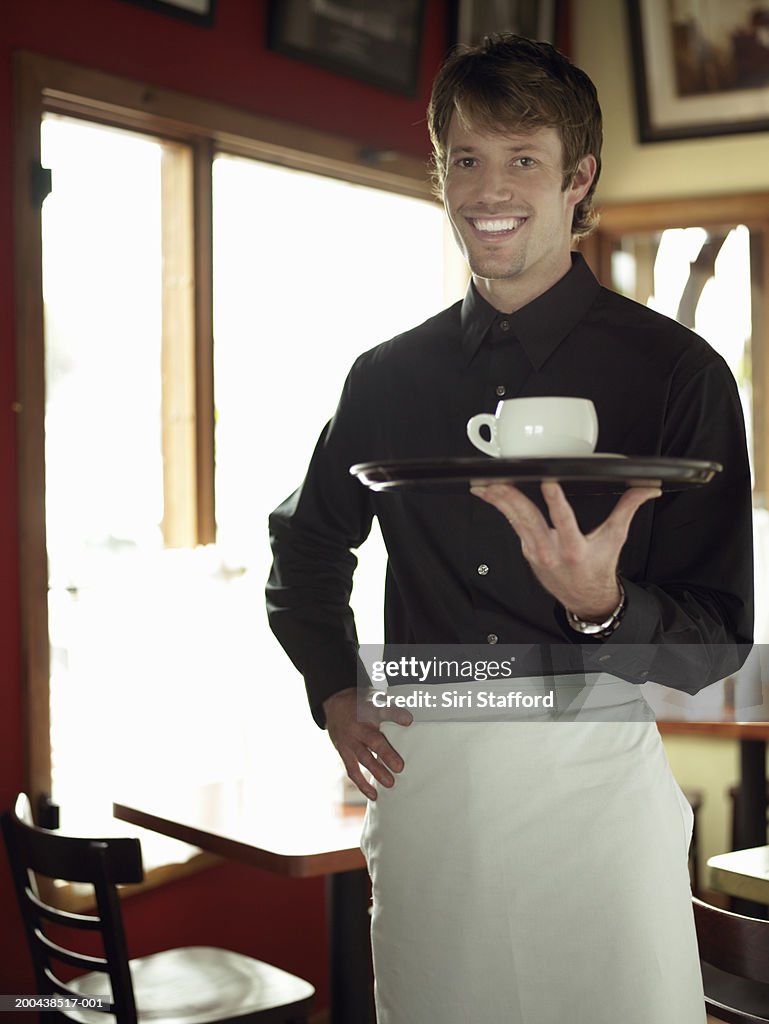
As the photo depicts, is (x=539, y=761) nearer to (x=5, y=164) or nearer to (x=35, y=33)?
(x=5, y=164)

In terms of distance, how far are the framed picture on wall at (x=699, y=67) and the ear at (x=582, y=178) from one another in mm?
2525

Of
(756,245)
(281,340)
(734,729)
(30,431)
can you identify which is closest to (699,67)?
(756,245)

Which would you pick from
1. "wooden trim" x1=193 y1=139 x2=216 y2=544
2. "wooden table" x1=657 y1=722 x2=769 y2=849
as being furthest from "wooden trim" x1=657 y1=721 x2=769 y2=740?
"wooden trim" x1=193 y1=139 x2=216 y2=544

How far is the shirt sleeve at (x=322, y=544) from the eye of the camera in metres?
1.50

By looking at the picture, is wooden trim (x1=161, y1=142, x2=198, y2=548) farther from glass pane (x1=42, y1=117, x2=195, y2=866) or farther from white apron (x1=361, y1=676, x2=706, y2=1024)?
white apron (x1=361, y1=676, x2=706, y2=1024)

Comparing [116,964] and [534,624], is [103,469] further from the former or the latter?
[534,624]

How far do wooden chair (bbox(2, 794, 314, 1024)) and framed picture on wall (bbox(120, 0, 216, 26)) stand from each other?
5.20ft

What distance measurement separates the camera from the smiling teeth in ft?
4.41

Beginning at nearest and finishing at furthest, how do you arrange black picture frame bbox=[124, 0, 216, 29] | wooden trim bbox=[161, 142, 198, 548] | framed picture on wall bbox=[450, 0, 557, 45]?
black picture frame bbox=[124, 0, 216, 29], wooden trim bbox=[161, 142, 198, 548], framed picture on wall bbox=[450, 0, 557, 45]

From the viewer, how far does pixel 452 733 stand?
1.33 metres

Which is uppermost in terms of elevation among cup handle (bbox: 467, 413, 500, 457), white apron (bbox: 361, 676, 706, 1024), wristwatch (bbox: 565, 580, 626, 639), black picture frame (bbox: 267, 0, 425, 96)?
black picture frame (bbox: 267, 0, 425, 96)

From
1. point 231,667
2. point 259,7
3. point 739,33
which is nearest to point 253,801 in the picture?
point 231,667

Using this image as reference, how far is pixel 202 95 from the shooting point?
2.77m

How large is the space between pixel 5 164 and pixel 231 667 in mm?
1174
